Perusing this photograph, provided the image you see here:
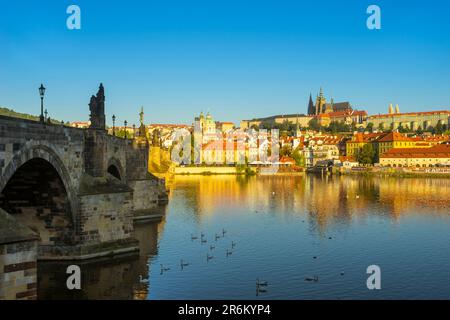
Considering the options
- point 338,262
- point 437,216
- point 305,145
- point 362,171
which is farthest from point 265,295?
point 305,145

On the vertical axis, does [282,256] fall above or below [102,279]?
below

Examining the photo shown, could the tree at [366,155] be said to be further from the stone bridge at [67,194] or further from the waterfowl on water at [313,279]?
the waterfowl on water at [313,279]

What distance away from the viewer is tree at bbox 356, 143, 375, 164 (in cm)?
13550

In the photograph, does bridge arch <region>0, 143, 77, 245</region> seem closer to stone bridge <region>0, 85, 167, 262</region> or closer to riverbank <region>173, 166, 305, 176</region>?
stone bridge <region>0, 85, 167, 262</region>

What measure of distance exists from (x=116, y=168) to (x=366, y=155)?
107823 mm

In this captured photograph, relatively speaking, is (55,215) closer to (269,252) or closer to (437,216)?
(269,252)

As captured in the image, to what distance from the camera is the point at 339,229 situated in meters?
38.6

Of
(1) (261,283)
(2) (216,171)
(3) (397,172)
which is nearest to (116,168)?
(1) (261,283)

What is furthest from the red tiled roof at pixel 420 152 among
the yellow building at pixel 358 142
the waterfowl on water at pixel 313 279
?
the waterfowl on water at pixel 313 279

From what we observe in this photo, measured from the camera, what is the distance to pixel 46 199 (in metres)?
25.0

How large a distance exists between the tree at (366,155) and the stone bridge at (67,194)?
112510 millimetres

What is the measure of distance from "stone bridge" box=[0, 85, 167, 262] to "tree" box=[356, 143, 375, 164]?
11251cm

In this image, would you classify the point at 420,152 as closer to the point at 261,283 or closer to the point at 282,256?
the point at 282,256

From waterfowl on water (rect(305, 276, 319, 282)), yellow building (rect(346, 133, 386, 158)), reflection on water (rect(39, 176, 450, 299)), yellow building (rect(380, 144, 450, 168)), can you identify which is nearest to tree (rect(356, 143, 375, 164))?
yellow building (rect(380, 144, 450, 168))
